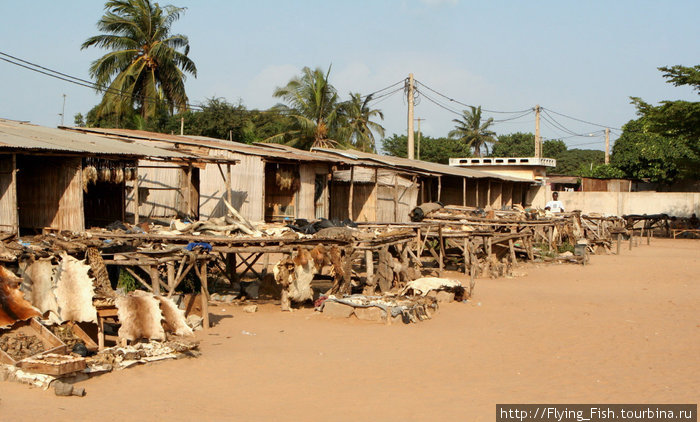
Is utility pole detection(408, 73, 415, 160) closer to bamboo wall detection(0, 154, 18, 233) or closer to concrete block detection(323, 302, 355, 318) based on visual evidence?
concrete block detection(323, 302, 355, 318)

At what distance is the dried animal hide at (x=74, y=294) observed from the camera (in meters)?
9.82

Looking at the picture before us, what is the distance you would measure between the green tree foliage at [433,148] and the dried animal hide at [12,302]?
155 ft

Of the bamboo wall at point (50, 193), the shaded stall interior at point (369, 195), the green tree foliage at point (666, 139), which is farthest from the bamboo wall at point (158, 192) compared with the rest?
the green tree foliage at point (666, 139)

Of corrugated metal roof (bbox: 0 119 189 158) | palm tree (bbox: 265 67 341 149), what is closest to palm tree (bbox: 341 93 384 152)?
palm tree (bbox: 265 67 341 149)

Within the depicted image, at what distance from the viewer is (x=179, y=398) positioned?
26.1 ft

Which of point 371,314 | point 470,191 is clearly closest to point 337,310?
point 371,314

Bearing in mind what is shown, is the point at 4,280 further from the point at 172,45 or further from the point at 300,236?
the point at 172,45

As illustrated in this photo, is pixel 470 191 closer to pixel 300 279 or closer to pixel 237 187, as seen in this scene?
pixel 237 187

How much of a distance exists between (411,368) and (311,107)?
27.4m

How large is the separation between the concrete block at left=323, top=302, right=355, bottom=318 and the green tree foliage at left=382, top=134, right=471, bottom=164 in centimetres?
4282

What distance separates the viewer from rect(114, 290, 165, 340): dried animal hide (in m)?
9.64

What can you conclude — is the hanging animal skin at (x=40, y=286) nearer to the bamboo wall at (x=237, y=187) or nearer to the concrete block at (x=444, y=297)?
the concrete block at (x=444, y=297)

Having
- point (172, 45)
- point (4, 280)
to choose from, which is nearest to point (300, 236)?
point (4, 280)

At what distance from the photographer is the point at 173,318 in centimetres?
1026
